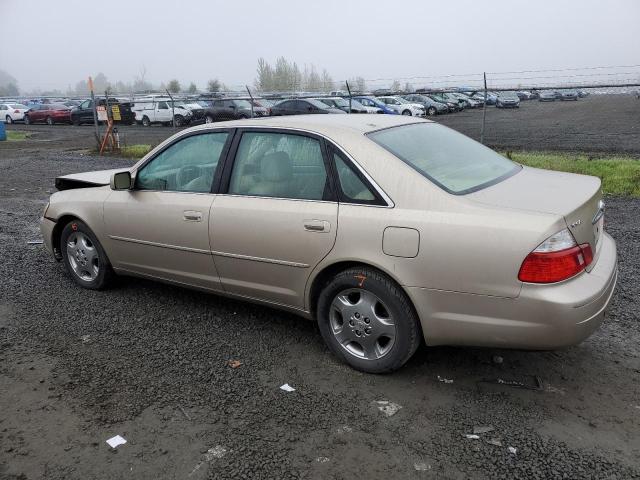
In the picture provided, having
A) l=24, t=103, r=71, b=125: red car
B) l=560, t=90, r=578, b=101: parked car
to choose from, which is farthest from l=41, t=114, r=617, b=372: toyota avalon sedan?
l=560, t=90, r=578, b=101: parked car

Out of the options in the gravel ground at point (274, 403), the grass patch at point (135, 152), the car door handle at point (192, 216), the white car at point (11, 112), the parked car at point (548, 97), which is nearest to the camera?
the gravel ground at point (274, 403)

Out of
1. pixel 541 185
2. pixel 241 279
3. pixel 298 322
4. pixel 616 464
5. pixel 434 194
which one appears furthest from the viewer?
pixel 298 322

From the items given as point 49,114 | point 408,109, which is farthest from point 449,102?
point 49,114

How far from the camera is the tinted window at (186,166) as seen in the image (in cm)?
408

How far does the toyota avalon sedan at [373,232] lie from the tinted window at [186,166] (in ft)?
0.04

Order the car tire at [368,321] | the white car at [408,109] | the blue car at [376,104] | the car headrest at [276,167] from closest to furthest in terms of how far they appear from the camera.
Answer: the car tire at [368,321]
the car headrest at [276,167]
the blue car at [376,104]
the white car at [408,109]

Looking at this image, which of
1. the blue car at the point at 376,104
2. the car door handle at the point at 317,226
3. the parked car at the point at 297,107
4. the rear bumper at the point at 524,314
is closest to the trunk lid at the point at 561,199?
the rear bumper at the point at 524,314

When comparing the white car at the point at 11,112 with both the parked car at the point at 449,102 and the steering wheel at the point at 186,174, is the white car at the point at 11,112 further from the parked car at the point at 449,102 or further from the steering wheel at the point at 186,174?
the steering wheel at the point at 186,174

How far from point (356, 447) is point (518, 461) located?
0.79 m

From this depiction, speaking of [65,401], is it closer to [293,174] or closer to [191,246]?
[191,246]

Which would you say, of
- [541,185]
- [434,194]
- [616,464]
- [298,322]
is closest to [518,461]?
[616,464]

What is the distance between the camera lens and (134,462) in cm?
270

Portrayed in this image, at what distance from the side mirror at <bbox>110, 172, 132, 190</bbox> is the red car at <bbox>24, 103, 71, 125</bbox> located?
32.3 m

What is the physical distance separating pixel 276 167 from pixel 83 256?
2.33 meters
